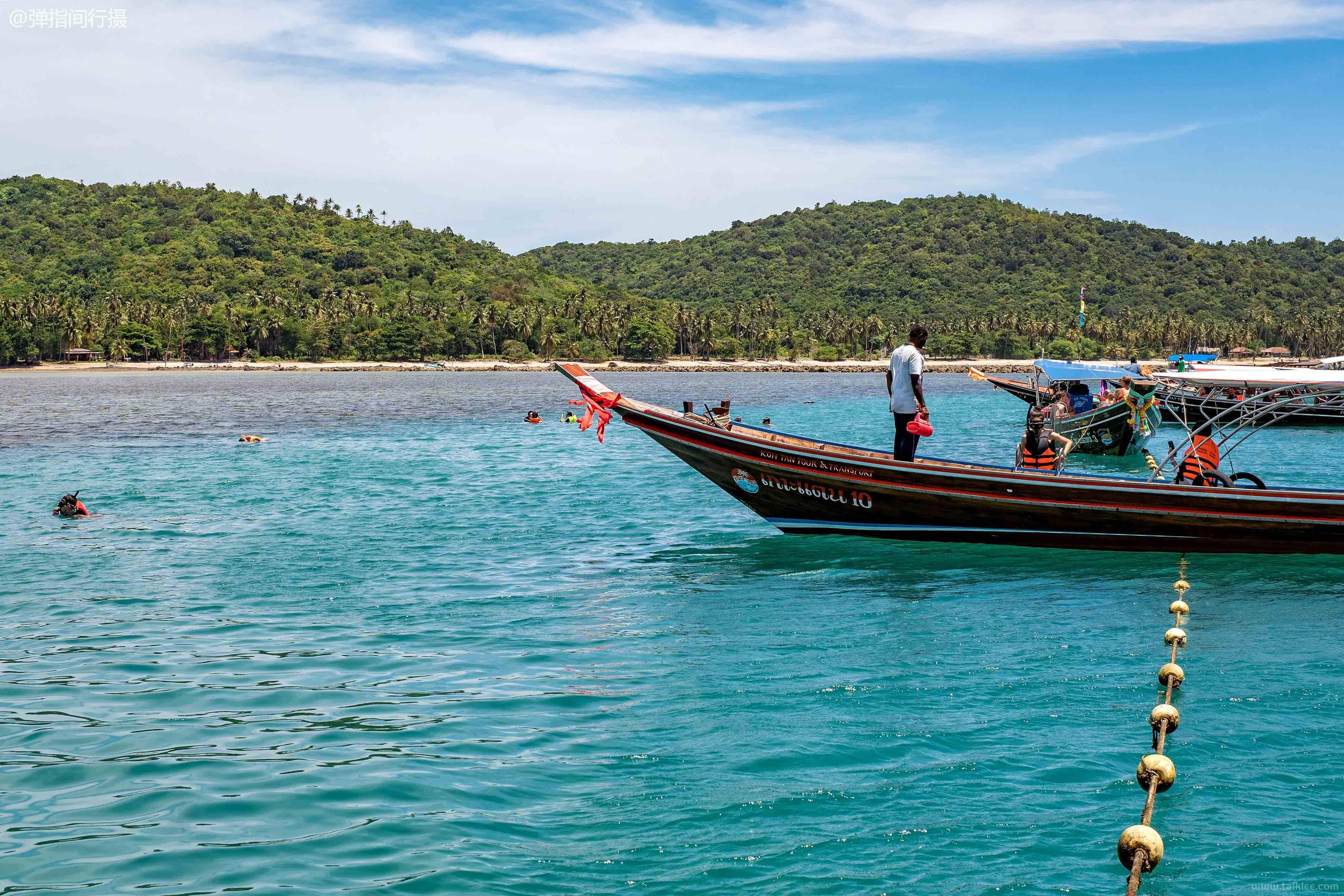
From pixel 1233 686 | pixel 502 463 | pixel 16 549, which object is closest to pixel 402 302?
pixel 502 463

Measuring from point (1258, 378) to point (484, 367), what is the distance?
164811 mm

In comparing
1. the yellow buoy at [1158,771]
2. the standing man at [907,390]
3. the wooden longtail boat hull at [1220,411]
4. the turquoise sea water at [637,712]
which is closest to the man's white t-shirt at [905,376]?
the standing man at [907,390]

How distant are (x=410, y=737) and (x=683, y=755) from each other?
232 cm

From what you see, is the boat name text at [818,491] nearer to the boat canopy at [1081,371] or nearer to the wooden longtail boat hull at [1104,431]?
the boat canopy at [1081,371]

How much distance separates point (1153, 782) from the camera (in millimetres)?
7418

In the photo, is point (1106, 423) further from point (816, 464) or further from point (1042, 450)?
point (816, 464)

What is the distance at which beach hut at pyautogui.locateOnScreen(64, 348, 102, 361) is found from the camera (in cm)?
15712

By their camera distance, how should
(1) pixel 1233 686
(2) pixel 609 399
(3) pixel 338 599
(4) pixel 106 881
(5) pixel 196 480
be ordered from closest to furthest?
1. (4) pixel 106 881
2. (1) pixel 1233 686
3. (3) pixel 338 599
4. (2) pixel 609 399
5. (5) pixel 196 480

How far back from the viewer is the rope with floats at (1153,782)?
6.58 m

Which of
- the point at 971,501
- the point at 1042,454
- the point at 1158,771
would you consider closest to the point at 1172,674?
the point at 1158,771

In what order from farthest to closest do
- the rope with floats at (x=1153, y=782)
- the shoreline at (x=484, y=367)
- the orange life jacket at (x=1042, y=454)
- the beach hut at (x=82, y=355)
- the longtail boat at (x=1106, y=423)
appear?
the beach hut at (x=82, y=355)
the shoreline at (x=484, y=367)
the longtail boat at (x=1106, y=423)
the orange life jacket at (x=1042, y=454)
the rope with floats at (x=1153, y=782)

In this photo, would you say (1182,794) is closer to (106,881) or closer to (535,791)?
(535,791)

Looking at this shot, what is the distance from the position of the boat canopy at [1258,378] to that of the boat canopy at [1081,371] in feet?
26.8

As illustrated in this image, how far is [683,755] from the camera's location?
907cm
